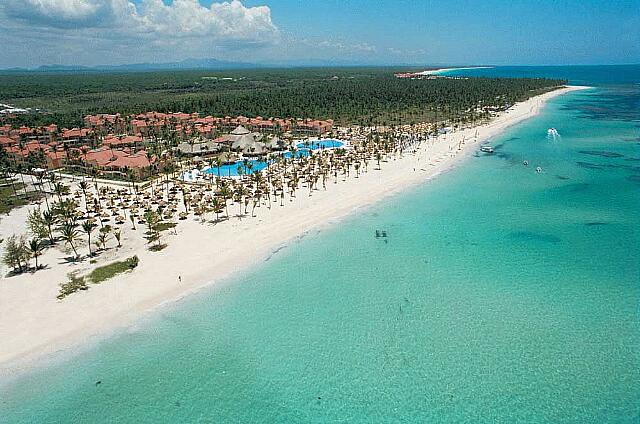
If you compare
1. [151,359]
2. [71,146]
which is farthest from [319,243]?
[71,146]

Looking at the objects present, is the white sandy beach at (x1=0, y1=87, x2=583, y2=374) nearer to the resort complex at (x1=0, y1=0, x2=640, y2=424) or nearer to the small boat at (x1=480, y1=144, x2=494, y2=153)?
the resort complex at (x1=0, y1=0, x2=640, y2=424)

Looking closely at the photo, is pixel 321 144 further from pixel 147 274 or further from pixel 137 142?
pixel 147 274

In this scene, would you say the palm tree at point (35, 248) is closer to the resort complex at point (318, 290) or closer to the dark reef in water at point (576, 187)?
the resort complex at point (318, 290)

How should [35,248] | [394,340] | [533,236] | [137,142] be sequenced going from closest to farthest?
[394,340] → [35,248] → [533,236] → [137,142]

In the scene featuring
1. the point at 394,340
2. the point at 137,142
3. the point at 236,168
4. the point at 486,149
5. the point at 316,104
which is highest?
the point at 316,104

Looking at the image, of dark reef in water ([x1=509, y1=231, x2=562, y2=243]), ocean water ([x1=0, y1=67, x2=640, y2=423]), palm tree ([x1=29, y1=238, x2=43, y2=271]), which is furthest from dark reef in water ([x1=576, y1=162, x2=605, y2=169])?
palm tree ([x1=29, y1=238, x2=43, y2=271])

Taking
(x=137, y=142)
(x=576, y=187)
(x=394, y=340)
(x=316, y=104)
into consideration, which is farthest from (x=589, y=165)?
(x=316, y=104)

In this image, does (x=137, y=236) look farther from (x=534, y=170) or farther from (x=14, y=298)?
(x=534, y=170)
